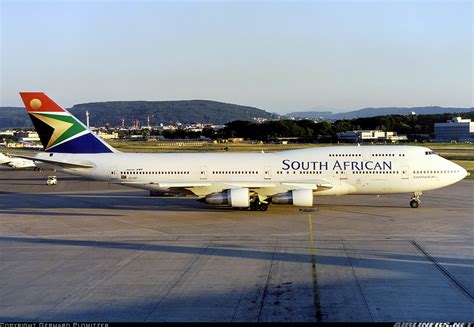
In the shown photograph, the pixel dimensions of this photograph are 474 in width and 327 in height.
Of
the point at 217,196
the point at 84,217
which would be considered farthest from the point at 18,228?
the point at 217,196

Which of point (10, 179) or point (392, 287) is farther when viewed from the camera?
point (10, 179)

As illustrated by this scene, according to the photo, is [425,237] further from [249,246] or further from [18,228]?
[18,228]

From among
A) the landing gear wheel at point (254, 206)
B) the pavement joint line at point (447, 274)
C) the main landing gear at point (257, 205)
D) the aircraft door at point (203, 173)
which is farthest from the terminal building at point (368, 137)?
the pavement joint line at point (447, 274)

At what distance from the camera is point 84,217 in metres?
30.8

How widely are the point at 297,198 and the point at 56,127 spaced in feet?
Result: 49.2

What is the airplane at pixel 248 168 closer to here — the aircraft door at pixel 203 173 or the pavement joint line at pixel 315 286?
the aircraft door at pixel 203 173

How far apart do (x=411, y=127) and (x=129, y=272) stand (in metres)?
153

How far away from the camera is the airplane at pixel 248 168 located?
31.8 metres

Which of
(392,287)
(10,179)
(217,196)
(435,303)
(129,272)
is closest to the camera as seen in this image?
(435,303)

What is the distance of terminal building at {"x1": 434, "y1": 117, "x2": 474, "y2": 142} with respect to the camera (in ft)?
482

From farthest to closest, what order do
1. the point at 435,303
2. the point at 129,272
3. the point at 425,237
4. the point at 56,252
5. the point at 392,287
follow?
the point at 425,237 → the point at 56,252 → the point at 129,272 → the point at 392,287 → the point at 435,303

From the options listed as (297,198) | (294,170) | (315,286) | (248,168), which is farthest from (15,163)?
(315,286)

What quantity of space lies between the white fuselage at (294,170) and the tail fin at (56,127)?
599mm

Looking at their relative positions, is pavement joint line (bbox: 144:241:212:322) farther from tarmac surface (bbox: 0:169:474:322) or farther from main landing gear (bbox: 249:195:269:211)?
main landing gear (bbox: 249:195:269:211)
